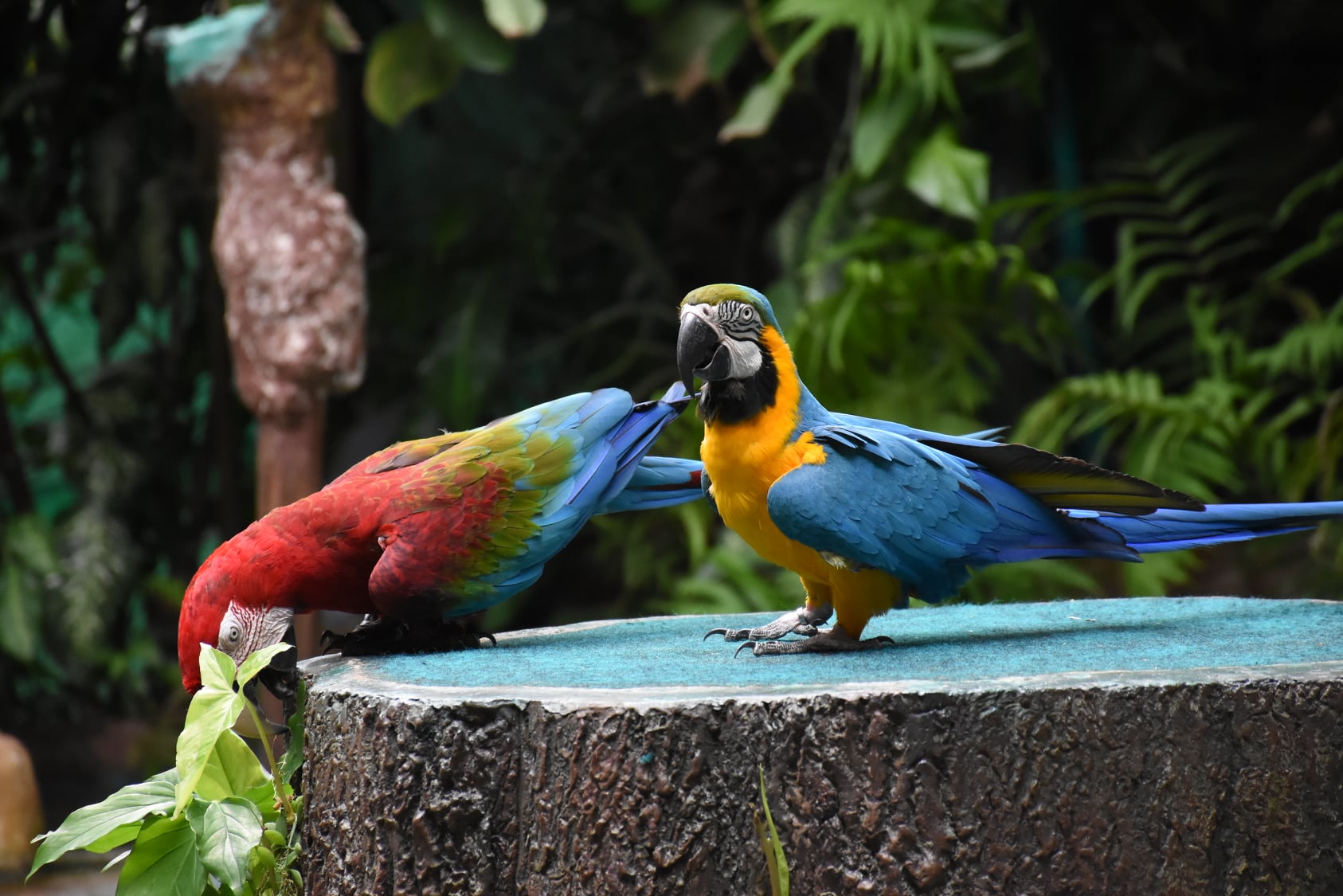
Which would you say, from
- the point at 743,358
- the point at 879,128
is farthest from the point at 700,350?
the point at 879,128

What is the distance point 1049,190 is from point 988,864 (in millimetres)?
2909

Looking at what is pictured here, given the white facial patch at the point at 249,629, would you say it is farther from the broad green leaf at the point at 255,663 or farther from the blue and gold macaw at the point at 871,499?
the blue and gold macaw at the point at 871,499

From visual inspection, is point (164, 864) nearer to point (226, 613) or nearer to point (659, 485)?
point (226, 613)

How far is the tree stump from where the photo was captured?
116 centimetres

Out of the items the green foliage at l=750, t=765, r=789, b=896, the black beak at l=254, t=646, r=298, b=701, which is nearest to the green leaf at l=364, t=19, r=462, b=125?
the black beak at l=254, t=646, r=298, b=701

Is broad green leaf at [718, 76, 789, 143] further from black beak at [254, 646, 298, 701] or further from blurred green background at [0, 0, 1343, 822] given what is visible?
black beak at [254, 646, 298, 701]

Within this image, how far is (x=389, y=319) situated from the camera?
4195 mm

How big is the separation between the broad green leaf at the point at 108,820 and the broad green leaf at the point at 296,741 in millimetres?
131

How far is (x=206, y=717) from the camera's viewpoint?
1.35 meters

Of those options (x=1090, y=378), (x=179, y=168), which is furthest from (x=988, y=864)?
(x=179, y=168)

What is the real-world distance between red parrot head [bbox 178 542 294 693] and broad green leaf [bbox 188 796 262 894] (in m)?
0.19

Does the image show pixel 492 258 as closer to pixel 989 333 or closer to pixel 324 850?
pixel 989 333

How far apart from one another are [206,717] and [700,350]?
2.30ft

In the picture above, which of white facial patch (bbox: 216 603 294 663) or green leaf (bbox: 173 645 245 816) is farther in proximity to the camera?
white facial patch (bbox: 216 603 294 663)
